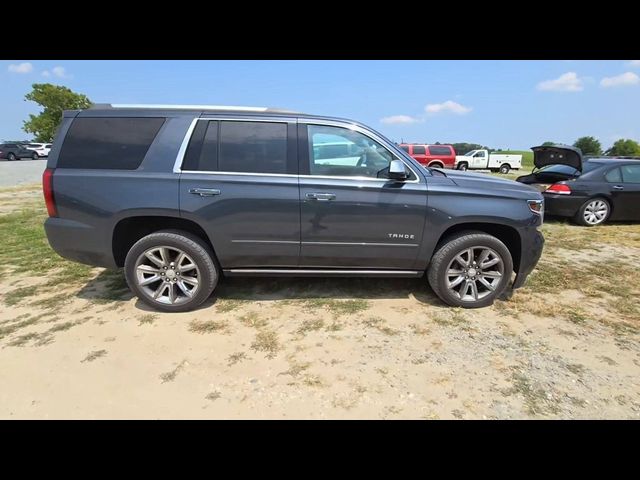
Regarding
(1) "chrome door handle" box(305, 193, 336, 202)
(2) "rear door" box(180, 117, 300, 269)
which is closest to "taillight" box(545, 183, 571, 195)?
(1) "chrome door handle" box(305, 193, 336, 202)

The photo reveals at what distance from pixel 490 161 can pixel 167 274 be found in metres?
31.8

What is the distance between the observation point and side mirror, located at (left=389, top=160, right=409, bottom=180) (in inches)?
122

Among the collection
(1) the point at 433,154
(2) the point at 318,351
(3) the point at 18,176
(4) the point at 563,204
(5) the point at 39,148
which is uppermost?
(5) the point at 39,148

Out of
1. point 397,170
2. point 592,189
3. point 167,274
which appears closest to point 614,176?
point 592,189

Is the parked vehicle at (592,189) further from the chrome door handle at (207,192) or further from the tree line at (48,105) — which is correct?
the tree line at (48,105)

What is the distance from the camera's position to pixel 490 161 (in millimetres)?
29359

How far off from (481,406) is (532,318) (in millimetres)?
1526

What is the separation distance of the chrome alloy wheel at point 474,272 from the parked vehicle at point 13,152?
43.4 meters

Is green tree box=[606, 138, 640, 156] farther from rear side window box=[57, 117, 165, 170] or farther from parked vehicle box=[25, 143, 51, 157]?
parked vehicle box=[25, 143, 51, 157]

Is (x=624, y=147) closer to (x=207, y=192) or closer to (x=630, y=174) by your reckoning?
(x=630, y=174)

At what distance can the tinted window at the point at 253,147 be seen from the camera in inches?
126

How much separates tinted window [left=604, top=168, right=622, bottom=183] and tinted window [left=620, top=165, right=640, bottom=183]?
0.10m

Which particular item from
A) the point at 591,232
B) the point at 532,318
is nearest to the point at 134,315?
the point at 532,318
